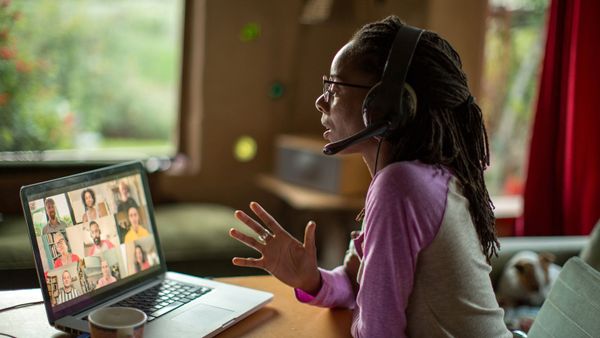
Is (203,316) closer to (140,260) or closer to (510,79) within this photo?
(140,260)

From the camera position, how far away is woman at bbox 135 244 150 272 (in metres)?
1.51

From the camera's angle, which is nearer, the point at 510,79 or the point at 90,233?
the point at 90,233

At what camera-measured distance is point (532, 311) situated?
8.26 ft

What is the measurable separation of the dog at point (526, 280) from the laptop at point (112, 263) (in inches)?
51.1

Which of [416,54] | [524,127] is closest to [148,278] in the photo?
[416,54]

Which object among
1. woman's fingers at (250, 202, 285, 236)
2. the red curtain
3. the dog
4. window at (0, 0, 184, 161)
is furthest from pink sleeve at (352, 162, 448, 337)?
window at (0, 0, 184, 161)

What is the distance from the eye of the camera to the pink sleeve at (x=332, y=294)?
1.46 meters

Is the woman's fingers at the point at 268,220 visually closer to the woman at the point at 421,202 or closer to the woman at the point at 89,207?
the woman at the point at 421,202

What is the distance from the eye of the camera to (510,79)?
3.66 m

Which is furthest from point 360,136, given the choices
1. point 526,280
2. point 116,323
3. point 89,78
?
point 89,78

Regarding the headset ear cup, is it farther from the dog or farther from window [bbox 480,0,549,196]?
window [bbox 480,0,549,196]

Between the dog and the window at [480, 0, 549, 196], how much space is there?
110 cm

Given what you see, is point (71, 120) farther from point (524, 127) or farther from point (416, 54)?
point (416, 54)

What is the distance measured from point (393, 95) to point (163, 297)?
604mm
